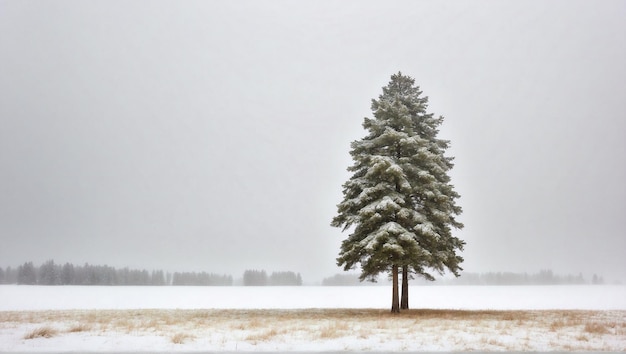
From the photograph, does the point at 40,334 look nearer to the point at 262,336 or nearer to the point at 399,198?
the point at 262,336

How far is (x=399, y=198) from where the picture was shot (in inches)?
966

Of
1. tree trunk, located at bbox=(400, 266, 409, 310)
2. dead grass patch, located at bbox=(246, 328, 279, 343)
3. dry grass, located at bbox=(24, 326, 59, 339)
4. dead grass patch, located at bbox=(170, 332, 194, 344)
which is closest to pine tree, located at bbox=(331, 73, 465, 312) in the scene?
tree trunk, located at bbox=(400, 266, 409, 310)

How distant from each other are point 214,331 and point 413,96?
19.6m

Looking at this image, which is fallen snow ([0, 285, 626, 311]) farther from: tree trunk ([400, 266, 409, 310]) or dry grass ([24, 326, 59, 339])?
dry grass ([24, 326, 59, 339])

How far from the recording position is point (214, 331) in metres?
15.1

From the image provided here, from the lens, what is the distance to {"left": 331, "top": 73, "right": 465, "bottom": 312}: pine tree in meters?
23.6

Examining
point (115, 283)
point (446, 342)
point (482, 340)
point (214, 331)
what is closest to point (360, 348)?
point (446, 342)

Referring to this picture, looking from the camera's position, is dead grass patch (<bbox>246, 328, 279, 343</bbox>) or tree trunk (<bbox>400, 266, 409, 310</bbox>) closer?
dead grass patch (<bbox>246, 328, 279, 343</bbox>)

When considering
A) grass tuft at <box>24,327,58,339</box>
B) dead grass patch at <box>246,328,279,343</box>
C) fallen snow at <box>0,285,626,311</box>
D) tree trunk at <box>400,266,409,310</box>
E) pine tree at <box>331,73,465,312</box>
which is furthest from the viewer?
fallen snow at <box>0,285,626,311</box>

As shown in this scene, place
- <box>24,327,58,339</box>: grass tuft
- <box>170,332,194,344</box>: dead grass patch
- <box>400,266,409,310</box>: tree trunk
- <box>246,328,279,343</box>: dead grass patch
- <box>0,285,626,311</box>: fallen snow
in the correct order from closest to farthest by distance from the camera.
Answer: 1. <box>170,332,194,344</box>: dead grass patch
2. <box>246,328,279,343</box>: dead grass patch
3. <box>24,327,58,339</box>: grass tuft
4. <box>400,266,409,310</box>: tree trunk
5. <box>0,285,626,311</box>: fallen snow

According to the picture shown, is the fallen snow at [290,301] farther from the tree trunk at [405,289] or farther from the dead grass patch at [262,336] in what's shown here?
the dead grass patch at [262,336]

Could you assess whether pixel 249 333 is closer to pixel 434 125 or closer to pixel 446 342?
pixel 446 342

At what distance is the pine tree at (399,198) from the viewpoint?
23.6m

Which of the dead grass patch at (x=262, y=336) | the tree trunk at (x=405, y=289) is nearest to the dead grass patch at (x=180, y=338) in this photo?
the dead grass patch at (x=262, y=336)
